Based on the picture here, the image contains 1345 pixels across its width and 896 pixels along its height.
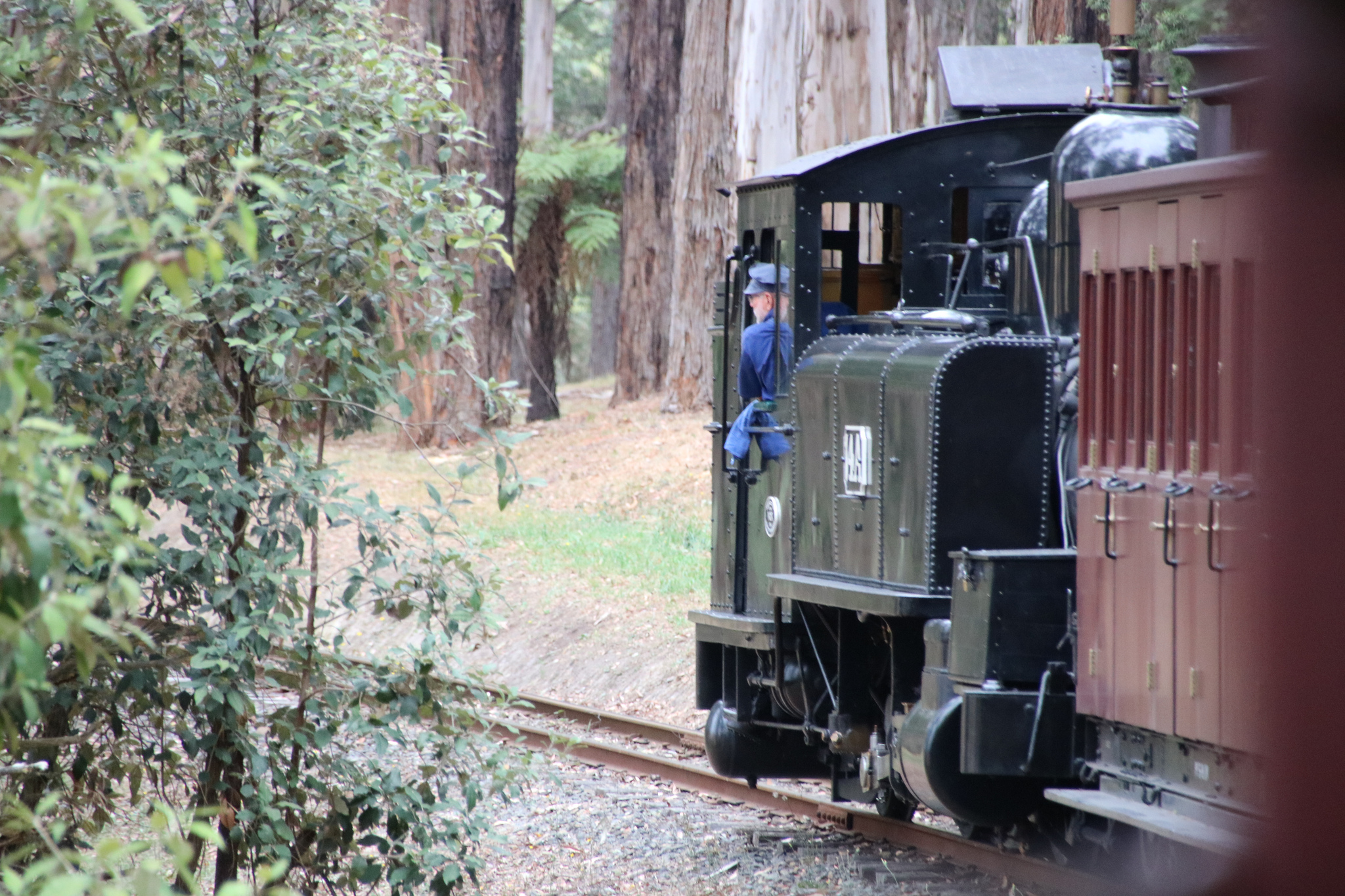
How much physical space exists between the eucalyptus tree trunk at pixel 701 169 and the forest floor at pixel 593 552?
1.70 m

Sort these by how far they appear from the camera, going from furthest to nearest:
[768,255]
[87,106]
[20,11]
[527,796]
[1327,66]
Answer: [527,796], [768,255], [87,106], [20,11], [1327,66]

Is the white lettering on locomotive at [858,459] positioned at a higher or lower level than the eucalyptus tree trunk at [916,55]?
lower

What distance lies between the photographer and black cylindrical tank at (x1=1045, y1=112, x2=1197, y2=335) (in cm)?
592

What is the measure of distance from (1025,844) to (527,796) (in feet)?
9.96

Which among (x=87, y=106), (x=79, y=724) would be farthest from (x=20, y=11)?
(x=79, y=724)

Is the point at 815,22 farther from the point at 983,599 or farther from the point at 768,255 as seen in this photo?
the point at 983,599

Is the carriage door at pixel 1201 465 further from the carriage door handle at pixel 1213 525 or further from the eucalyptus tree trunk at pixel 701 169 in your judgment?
the eucalyptus tree trunk at pixel 701 169

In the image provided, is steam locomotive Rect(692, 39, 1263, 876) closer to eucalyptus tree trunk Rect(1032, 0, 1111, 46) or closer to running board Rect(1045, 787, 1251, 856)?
running board Rect(1045, 787, 1251, 856)

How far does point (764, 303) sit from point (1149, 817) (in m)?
3.69

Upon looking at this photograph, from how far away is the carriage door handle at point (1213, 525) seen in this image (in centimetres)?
420

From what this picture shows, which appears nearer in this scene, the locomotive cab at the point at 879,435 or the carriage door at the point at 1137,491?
the carriage door at the point at 1137,491

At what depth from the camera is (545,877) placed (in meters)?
6.86

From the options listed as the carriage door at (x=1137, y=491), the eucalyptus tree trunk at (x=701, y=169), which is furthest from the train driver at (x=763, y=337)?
the eucalyptus tree trunk at (x=701, y=169)

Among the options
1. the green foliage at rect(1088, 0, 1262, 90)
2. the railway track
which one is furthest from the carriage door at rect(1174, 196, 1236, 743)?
the railway track
